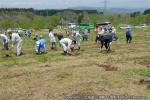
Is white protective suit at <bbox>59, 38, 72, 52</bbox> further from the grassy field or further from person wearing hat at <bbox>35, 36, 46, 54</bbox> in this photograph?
the grassy field

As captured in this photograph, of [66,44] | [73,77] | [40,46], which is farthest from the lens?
[40,46]

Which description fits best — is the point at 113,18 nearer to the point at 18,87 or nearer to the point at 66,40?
the point at 66,40

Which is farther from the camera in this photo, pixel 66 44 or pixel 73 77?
pixel 66 44

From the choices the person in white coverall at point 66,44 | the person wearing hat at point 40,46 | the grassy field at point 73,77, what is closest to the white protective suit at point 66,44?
the person in white coverall at point 66,44

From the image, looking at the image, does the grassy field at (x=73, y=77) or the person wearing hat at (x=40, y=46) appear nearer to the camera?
the grassy field at (x=73, y=77)

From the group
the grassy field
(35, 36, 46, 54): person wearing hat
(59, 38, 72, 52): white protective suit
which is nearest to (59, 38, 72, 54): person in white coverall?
(59, 38, 72, 52): white protective suit

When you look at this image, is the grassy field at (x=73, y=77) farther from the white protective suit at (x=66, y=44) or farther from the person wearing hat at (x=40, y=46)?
the person wearing hat at (x=40, y=46)

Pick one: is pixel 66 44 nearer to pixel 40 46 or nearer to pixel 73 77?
pixel 40 46

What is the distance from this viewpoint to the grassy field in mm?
13273

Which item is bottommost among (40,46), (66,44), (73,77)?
(40,46)

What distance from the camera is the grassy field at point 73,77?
523 inches

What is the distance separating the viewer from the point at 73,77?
15938 mm

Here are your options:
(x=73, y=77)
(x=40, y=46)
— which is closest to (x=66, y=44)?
(x=40, y=46)

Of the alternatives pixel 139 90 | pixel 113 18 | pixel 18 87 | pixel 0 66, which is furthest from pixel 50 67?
pixel 113 18
